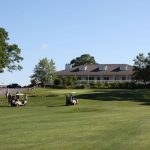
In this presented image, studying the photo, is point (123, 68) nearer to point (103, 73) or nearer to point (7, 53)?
point (103, 73)

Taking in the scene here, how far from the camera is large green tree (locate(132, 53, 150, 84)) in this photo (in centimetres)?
9281

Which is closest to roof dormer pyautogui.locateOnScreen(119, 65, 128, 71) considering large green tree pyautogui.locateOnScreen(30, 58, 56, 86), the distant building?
the distant building

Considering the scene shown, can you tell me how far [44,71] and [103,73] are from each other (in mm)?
19642

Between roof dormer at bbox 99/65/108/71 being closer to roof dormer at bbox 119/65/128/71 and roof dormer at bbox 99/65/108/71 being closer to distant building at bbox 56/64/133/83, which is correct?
distant building at bbox 56/64/133/83

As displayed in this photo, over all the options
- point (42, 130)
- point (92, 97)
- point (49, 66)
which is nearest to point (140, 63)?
point (92, 97)

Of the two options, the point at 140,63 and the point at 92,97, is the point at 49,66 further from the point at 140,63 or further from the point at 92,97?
the point at 92,97

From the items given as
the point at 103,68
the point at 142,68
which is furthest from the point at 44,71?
the point at 142,68

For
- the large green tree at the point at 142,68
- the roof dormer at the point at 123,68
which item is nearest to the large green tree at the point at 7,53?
the large green tree at the point at 142,68

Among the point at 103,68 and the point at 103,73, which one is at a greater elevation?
the point at 103,68

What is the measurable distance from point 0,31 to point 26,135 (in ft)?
224

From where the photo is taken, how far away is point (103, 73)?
135375 millimetres

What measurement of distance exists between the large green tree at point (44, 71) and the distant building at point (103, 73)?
5.27m

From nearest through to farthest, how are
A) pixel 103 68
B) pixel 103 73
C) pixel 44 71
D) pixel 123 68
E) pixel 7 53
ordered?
pixel 7 53 < pixel 103 73 < pixel 123 68 < pixel 103 68 < pixel 44 71

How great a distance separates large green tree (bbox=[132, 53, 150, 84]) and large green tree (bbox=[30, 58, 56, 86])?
150 ft
